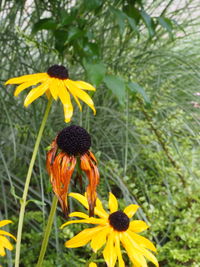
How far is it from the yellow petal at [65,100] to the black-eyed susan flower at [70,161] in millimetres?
42

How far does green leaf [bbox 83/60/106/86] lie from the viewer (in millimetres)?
1016

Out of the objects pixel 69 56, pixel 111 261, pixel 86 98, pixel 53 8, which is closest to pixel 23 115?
pixel 69 56

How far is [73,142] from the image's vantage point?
0.52m

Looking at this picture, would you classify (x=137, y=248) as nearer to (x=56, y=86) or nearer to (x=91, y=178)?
(x=91, y=178)

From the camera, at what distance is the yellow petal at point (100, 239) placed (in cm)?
55

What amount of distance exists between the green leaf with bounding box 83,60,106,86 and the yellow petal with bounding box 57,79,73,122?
382 millimetres

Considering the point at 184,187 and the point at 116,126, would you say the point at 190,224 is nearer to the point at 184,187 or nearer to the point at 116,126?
the point at 184,187

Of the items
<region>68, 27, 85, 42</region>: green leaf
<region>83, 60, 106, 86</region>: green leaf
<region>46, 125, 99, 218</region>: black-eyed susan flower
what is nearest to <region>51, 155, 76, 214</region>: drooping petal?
<region>46, 125, 99, 218</region>: black-eyed susan flower

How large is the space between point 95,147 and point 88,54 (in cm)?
48

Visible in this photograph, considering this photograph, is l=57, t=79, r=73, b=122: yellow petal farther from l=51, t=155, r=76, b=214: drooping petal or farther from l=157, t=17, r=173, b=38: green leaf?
l=157, t=17, r=173, b=38: green leaf

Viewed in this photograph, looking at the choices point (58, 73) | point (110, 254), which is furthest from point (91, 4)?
point (110, 254)

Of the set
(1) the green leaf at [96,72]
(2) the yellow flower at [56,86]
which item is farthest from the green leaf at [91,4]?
(2) the yellow flower at [56,86]

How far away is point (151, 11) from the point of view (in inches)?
82.3

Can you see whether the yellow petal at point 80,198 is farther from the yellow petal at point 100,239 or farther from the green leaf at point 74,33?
the green leaf at point 74,33
